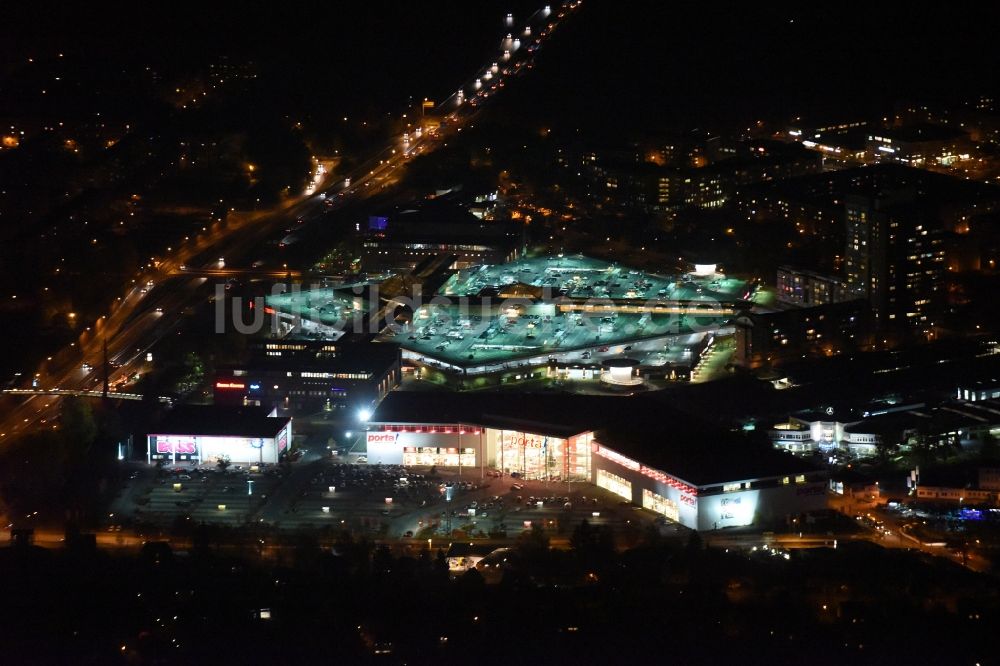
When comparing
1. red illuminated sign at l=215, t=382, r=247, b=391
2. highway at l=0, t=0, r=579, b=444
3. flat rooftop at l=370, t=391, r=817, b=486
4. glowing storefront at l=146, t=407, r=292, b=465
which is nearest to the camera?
flat rooftop at l=370, t=391, r=817, b=486

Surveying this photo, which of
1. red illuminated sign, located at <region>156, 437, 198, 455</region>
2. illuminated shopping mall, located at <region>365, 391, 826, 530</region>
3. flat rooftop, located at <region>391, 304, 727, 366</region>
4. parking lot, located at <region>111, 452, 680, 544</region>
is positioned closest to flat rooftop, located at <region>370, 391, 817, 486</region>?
illuminated shopping mall, located at <region>365, 391, 826, 530</region>

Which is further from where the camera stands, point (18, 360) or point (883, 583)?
point (18, 360)

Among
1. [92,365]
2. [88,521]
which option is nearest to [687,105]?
[92,365]

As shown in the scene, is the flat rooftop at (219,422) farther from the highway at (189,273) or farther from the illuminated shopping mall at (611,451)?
the highway at (189,273)

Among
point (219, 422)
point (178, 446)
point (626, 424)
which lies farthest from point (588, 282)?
point (178, 446)

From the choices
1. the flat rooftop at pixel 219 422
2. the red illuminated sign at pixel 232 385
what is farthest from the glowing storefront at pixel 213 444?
the red illuminated sign at pixel 232 385

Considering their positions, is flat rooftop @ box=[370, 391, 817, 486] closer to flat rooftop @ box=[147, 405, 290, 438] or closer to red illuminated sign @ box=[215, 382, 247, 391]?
flat rooftop @ box=[147, 405, 290, 438]

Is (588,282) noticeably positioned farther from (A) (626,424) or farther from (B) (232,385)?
(A) (626,424)

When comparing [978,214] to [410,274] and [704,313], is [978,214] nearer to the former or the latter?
[704,313]
